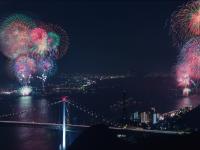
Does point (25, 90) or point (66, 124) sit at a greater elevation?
point (25, 90)


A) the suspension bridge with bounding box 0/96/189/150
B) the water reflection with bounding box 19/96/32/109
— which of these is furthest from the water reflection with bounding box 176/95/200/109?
the water reflection with bounding box 19/96/32/109

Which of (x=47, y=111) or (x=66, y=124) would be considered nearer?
(x=66, y=124)

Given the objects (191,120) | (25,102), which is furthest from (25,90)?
(191,120)

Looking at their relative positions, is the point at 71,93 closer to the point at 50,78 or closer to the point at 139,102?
the point at 139,102

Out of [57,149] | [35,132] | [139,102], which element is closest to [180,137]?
[57,149]

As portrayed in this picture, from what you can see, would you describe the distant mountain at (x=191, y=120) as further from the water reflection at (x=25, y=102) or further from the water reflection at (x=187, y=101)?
the water reflection at (x=25, y=102)

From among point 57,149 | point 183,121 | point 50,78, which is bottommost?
point 57,149

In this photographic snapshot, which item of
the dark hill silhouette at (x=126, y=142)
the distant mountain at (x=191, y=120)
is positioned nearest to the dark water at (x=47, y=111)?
the distant mountain at (x=191, y=120)

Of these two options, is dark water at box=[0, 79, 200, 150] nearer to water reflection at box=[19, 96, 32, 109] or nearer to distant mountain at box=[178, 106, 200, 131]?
water reflection at box=[19, 96, 32, 109]

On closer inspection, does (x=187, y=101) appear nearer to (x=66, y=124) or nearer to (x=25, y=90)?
(x=25, y=90)
